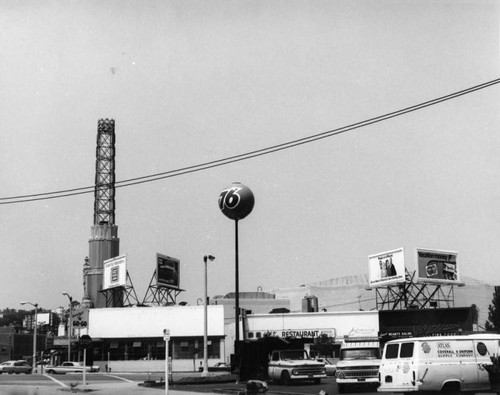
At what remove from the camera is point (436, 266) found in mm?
68625

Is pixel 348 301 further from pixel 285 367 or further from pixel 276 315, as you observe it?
pixel 285 367

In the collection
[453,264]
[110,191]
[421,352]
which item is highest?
[110,191]

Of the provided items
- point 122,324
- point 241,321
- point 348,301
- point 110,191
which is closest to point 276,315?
point 241,321

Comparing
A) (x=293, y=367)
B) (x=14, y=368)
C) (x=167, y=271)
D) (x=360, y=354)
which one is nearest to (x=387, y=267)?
(x=167, y=271)

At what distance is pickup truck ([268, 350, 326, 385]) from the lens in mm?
32875

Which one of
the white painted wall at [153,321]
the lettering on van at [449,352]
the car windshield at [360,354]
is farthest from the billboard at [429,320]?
the lettering on van at [449,352]

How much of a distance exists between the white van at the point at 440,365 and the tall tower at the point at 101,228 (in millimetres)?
84026

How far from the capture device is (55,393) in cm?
3075

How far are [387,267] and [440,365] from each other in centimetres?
4816

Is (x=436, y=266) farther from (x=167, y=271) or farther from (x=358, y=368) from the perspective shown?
(x=358, y=368)

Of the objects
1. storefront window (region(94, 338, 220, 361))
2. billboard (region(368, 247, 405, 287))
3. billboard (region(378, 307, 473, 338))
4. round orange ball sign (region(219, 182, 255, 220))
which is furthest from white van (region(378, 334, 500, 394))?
storefront window (region(94, 338, 220, 361))

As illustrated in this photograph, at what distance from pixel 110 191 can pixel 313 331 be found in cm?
4698

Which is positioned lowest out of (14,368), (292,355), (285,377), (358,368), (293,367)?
(14,368)

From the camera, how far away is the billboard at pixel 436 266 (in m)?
67.5
